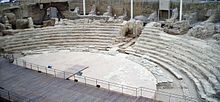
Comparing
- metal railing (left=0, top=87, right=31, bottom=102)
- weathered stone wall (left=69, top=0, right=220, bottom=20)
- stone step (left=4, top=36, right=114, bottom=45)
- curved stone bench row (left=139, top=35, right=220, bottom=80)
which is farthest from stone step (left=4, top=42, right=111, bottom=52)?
metal railing (left=0, top=87, right=31, bottom=102)

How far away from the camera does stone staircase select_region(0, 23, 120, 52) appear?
20.6m

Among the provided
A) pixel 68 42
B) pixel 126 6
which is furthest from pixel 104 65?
pixel 126 6

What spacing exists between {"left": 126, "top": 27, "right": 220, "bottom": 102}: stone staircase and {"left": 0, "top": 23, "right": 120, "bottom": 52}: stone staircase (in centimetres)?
305

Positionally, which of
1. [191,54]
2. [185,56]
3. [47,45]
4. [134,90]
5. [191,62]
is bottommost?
[134,90]

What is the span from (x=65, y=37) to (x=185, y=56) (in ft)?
36.2

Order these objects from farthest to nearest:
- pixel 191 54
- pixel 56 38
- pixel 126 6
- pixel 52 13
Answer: pixel 52 13, pixel 126 6, pixel 56 38, pixel 191 54

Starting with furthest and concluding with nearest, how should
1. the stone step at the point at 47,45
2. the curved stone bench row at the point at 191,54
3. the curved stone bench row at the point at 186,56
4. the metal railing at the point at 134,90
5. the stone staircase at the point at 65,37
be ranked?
the stone staircase at the point at 65,37 < the stone step at the point at 47,45 < the curved stone bench row at the point at 191,54 < the curved stone bench row at the point at 186,56 < the metal railing at the point at 134,90

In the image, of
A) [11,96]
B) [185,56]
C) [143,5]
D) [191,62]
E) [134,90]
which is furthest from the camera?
[143,5]

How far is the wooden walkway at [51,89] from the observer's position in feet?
34.8

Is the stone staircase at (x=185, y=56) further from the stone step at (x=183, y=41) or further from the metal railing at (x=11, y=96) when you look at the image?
the metal railing at (x=11, y=96)

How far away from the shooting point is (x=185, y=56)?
50.5 feet

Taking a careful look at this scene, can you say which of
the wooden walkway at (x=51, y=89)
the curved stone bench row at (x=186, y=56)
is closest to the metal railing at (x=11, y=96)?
the wooden walkway at (x=51, y=89)

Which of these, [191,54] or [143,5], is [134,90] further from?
[143,5]

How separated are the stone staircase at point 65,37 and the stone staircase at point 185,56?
3.05 meters
